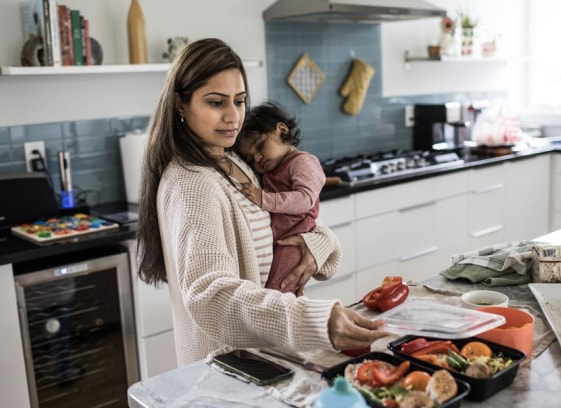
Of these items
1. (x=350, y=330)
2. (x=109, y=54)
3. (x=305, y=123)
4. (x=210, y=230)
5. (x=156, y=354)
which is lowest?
(x=156, y=354)

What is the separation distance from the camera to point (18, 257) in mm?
2393

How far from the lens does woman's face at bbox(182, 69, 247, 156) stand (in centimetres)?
161

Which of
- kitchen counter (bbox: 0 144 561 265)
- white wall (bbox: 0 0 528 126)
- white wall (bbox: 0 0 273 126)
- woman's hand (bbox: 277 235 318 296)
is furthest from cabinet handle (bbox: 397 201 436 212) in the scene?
woman's hand (bbox: 277 235 318 296)

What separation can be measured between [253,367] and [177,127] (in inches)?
23.6

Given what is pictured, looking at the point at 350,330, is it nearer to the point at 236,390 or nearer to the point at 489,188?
the point at 236,390

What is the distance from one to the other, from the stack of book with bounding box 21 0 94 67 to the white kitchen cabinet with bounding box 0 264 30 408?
94cm

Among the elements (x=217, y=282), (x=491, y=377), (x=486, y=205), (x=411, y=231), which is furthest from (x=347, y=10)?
(x=491, y=377)

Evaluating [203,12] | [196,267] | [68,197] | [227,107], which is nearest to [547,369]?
[196,267]

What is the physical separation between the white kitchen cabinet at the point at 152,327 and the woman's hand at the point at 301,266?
100 cm

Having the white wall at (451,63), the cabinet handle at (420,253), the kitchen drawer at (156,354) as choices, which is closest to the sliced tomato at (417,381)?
the kitchen drawer at (156,354)

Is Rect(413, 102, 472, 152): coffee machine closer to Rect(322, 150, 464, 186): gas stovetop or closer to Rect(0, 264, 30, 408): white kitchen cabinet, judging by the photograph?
Rect(322, 150, 464, 186): gas stovetop

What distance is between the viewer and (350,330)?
127cm

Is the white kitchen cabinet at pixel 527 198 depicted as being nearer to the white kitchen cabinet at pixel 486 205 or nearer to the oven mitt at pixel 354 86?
the white kitchen cabinet at pixel 486 205

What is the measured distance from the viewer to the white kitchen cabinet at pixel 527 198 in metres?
4.56
